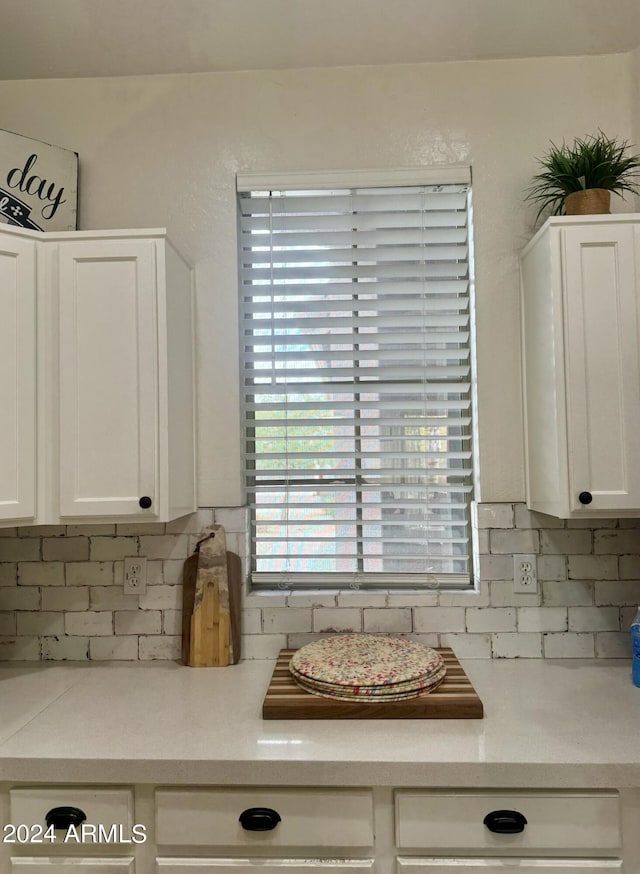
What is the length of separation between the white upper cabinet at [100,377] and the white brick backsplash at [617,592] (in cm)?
135

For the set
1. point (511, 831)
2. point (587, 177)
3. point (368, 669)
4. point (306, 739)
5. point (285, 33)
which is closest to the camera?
point (511, 831)

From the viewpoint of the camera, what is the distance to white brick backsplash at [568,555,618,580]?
1895 mm

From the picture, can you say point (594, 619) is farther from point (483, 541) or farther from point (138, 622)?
point (138, 622)

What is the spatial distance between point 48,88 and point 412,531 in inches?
75.3

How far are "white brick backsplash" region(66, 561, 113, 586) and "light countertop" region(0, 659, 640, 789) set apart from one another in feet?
1.09

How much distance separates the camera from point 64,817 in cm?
133

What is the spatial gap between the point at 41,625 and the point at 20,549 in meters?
0.26

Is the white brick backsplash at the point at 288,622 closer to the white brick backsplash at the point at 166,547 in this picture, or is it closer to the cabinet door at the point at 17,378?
the white brick backsplash at the point at 166,547

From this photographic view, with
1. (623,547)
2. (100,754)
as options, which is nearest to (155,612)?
(100,754)

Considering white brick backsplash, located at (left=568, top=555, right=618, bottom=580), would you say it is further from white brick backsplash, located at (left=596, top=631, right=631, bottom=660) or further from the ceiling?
the ceiling

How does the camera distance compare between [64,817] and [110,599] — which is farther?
[110,599]

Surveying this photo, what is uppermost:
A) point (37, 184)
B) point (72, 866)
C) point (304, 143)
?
point (304, 143)

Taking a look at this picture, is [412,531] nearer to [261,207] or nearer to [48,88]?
[261,207]

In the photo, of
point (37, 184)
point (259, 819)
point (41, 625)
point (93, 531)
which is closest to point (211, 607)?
point (93, 531)
